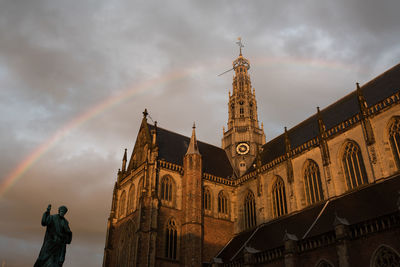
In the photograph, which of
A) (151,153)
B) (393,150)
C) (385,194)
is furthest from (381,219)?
(151,153)

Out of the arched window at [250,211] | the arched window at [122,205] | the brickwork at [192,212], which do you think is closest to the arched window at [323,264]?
the brickwork at [192,212]

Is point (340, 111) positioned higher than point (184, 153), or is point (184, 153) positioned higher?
point (184, 153)

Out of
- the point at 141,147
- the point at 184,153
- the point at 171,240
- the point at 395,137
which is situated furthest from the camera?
the point at 184,153

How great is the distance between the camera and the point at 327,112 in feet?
120

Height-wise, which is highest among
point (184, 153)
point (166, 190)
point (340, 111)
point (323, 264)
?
point (184, 153)

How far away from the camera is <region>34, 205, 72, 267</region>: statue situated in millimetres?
11078

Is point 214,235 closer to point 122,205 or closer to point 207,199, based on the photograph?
point 207,199

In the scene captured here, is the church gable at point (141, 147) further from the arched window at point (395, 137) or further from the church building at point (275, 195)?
the arched window at point (395, 137)

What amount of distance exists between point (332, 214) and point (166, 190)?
1723 cm

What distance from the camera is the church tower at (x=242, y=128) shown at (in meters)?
46.8

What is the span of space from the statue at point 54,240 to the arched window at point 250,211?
93.6ft

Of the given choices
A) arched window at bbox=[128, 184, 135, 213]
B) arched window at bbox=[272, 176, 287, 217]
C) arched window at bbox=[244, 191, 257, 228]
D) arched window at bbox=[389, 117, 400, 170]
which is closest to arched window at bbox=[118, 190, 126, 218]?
arched window at bbox=[128, 184, 135, 213]

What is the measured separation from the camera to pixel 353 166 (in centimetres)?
2886

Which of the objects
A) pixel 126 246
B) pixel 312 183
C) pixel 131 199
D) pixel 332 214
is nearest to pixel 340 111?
pixel 312 183
